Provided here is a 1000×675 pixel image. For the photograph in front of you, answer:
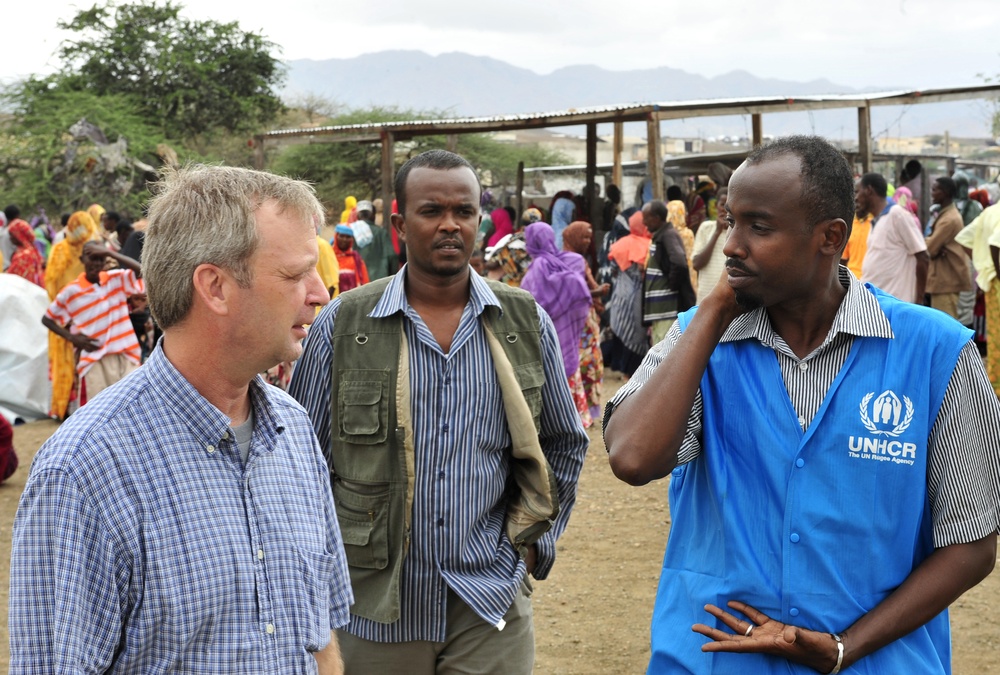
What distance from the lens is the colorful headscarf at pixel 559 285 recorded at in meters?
8.73

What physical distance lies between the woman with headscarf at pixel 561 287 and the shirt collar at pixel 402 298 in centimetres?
558

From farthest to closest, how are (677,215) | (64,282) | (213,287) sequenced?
(677,215) < (64,282) < (213,287)

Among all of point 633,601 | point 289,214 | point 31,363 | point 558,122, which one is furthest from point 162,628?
point 558,122

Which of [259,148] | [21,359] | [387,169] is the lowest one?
[21,359]

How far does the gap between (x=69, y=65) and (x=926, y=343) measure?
100 feet

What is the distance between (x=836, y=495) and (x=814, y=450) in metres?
0.09

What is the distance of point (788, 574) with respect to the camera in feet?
6.43

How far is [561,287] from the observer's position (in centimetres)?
877

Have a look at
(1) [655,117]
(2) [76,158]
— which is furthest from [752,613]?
(2) [76,158]

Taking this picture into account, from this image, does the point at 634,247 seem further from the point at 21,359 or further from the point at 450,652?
the point at 450,652

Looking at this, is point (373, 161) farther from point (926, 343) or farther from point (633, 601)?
point (926, 343)

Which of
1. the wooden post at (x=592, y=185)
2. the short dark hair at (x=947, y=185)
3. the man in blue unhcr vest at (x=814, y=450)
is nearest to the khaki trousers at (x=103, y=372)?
the man in blue unhcr vest at (x=814, y=450)

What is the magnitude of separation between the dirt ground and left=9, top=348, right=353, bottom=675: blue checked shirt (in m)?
3.26

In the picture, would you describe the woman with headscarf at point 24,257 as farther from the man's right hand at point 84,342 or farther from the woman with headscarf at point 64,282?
the man's right hand at point 84,342
